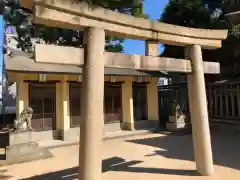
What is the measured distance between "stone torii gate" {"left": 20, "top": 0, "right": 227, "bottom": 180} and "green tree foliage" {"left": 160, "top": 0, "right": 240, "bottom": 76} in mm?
10552

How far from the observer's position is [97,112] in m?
4.07

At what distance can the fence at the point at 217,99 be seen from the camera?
40.2ft

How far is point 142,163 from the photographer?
6.27 metres

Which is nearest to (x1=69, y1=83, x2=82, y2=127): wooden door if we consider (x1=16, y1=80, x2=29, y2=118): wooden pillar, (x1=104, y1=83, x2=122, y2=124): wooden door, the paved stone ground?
(x1=104, y1=83, x2=122, y2=124): wooden door

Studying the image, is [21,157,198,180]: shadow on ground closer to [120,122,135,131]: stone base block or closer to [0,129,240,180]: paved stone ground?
[0,129,240,180]: paved stone ground

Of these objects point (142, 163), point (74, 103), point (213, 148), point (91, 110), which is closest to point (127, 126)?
point (74, 103)

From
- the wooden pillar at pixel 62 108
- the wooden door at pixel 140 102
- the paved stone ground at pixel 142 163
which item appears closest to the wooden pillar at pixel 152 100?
the wooden door at pixel 140 102

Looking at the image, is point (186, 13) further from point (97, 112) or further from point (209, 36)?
point (97, 112)

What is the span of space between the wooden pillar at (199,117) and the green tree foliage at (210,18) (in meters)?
10.2

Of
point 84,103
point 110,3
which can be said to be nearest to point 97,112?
point 84,103

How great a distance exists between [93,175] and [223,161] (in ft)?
13.2

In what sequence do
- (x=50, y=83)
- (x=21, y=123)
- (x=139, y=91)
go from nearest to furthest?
(x=21, y=123) → (x=50, y=83) → (x=139, y=91)

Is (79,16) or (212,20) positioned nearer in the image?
(79,16)

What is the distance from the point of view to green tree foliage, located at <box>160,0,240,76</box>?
48.8 feet
